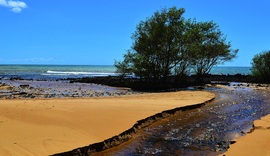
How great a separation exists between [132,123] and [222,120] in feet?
15.4

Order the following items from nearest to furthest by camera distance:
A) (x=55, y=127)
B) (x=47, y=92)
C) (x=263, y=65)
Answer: (x=55, y=127) → (x=47, y=92) → (x=263, y=65)

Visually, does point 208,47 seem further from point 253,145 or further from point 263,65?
point 253,145

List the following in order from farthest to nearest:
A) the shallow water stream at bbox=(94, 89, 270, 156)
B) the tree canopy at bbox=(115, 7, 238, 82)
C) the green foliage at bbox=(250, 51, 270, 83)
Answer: the green foliage at bbox=(250, 51, 270, 83) → the tree canopy at bbox=(115, 7, 238, 82) → the shallow water stream at bbox=(94, 89, 270, 156)

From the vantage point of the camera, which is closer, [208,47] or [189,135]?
[189,135]

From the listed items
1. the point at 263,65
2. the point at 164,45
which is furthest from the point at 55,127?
the point at 263,65

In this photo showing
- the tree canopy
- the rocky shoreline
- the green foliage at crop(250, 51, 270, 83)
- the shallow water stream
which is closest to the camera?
the shallow water stream

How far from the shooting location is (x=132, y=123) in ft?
24.2

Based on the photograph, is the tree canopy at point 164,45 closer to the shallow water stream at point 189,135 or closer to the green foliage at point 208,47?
the green foliage at point 208,47

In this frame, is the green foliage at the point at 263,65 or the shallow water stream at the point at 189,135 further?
the green foliage at the point at 263,65

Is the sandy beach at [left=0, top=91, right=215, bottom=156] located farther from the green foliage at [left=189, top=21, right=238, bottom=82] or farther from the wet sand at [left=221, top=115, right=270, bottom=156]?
the green foliage at [left=189, top=21, right=238, bottom=82]

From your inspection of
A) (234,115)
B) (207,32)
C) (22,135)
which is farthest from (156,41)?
(22,135)

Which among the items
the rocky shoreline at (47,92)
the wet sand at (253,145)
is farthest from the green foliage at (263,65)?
the wet sand at (253,145)

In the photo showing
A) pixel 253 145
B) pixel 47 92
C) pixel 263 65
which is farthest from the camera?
pixel 263 65

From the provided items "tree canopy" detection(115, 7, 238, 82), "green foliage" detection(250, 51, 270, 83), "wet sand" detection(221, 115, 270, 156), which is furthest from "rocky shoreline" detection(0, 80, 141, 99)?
"green foliage" detection(250, 51, 270, 83)
